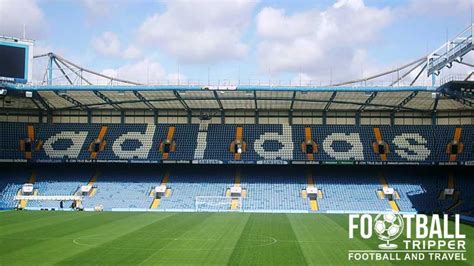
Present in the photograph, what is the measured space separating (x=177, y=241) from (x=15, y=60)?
26.4 meters

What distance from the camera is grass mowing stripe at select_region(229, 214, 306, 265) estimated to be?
62.7ft

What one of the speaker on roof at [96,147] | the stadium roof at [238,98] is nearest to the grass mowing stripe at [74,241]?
the stadium roof at [238,98]

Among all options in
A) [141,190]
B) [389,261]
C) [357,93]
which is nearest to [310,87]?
[357,93]

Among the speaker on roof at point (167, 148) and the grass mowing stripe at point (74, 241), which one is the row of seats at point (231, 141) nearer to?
the speaker on roof at point (167, 148)

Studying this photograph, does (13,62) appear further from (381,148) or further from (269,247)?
(381,148)

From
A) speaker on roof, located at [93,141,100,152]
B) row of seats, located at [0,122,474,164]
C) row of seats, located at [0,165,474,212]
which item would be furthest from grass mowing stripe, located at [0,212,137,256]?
speaker on roof, located at [93,141,100,152]

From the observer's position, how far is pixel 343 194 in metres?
45.2

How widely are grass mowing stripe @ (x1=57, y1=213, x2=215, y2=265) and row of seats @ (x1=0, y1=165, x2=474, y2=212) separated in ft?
45.3

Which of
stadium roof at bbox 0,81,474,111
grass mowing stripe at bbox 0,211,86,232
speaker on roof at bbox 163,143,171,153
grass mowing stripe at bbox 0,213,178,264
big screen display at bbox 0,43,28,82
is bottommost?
grass mowing stripe at bbox 0,211,86,232

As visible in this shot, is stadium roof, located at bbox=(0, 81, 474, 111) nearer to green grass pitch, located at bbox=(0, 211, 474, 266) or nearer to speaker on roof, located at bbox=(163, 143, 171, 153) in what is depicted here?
speaker on roof, located at bbox=(163, 143, 171, 153)

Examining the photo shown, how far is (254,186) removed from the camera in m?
46.8

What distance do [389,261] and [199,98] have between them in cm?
2964

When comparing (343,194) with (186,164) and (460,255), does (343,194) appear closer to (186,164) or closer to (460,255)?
(186,164)

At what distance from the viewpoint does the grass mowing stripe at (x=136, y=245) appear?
19328 millimetres
